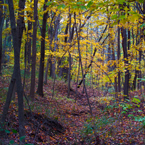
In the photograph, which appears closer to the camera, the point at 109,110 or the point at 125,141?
the point at 125,141

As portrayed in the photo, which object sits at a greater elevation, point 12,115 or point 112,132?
point 12,115

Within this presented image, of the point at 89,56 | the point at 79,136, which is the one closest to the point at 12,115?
the point at 79,136

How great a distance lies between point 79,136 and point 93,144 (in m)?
1.02

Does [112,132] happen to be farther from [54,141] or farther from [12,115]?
[12,115]

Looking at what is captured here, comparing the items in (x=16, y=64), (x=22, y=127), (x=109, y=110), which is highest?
(x=16, y=64)

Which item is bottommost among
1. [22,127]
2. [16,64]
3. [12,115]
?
[12,115]

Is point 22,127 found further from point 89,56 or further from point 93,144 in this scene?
point 89,56

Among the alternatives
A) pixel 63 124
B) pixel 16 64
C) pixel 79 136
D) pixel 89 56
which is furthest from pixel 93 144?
pixel 89 56

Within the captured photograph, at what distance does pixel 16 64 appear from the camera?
3.59 m

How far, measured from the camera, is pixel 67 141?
5.63m

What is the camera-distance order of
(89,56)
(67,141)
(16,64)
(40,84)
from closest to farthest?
1. (16,64)
2. (67,141)
3. (40,84)
4. (89,56)

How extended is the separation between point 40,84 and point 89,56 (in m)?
4.55

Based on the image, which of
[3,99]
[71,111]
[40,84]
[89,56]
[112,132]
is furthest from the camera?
[89,56]

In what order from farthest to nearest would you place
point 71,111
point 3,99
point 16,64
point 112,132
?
point 71,111
point 3,99
point 112,132
point 16,64
